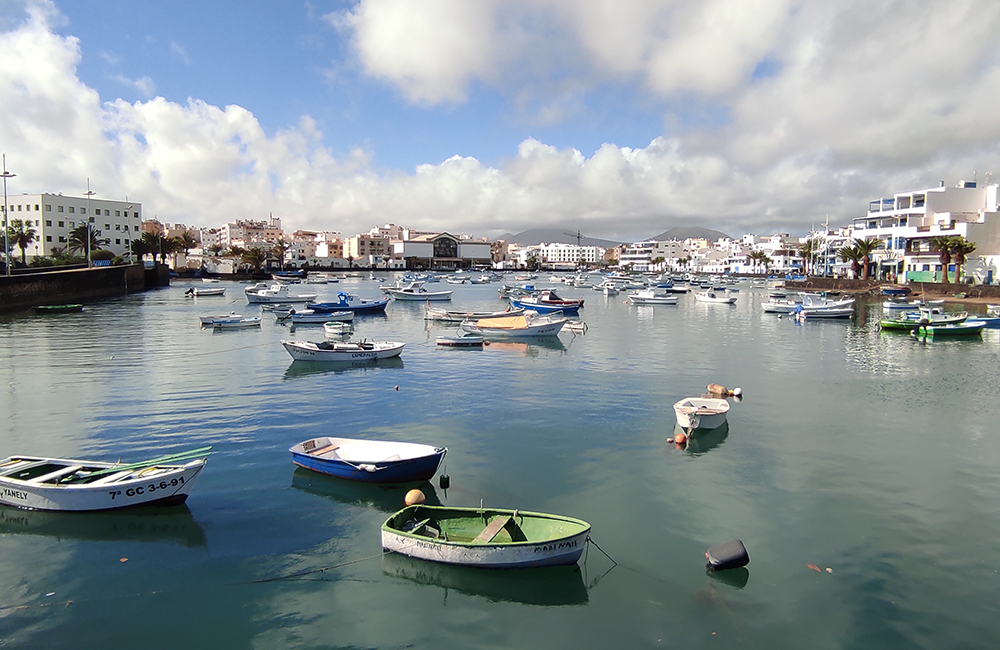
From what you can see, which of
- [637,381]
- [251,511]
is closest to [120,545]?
[251,511]

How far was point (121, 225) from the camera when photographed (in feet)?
389

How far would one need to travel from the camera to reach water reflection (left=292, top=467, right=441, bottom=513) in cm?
1407

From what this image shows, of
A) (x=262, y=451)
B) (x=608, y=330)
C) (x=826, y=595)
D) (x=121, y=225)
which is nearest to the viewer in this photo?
(x=826, y=595)

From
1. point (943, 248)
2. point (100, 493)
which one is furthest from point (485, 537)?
point (943, 248)

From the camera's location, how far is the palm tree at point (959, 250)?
75.7 metres

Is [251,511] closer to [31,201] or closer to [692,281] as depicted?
[31,201]

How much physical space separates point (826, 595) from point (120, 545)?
13.5m

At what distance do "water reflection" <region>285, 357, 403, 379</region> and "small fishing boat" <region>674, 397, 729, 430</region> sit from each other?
1655 centimetres

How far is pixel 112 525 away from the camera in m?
12.8

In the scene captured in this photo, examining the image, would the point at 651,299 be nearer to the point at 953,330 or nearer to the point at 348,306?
the point at 953,330

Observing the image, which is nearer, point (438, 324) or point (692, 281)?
point (438, 324)

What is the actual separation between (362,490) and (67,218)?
414ft

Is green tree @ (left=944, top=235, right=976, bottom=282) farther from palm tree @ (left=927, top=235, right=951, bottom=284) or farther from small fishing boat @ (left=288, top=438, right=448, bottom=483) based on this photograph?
small fishing boat @ (left=288, top=438, right=448, bottom=483)

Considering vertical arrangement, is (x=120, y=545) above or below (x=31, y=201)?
below
